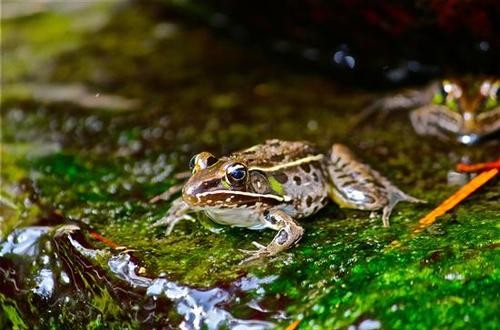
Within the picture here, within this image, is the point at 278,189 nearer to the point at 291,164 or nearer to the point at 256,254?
the point at 291,164

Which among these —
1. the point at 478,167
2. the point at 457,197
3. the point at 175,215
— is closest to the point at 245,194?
the point at 175,215

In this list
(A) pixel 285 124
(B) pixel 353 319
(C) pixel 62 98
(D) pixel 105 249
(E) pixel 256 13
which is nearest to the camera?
(B) pixel 353 319

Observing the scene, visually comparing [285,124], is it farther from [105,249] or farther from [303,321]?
[303,321]

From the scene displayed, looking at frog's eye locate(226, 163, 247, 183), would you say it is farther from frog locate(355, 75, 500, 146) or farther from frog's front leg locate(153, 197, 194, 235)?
frog locate(355, 75, 500, 146)

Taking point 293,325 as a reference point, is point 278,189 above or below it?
above

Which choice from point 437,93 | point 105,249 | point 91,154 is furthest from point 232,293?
point 437,93

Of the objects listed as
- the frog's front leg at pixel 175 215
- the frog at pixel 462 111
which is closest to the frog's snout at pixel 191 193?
the frog's front leg at pixel 175 215
